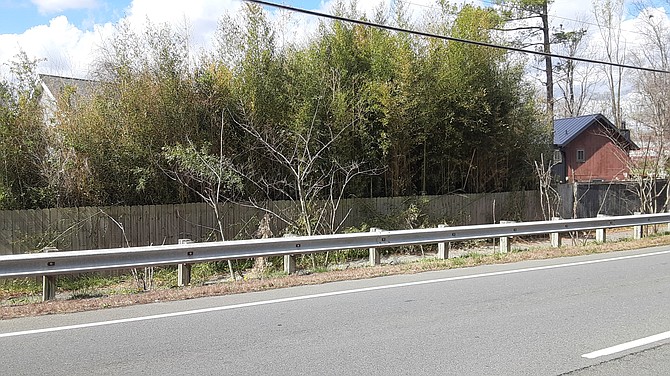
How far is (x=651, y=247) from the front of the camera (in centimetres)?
1544

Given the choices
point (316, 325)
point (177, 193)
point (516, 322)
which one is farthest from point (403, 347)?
point (177, 193)

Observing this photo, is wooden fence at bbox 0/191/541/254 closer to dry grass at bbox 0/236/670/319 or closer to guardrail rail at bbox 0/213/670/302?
guardrail rail at bbox 0/213/670/302

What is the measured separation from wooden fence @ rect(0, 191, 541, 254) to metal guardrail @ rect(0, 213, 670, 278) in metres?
3.65

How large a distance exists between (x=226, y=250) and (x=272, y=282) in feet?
3.22

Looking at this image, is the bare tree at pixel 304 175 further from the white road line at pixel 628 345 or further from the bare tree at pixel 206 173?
the white road line at pixel 628 345

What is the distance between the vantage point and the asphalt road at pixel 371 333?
5.50 meters

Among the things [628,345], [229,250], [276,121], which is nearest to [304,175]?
[276,121]

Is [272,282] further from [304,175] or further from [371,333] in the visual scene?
[304,175]

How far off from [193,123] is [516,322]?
9556 mm

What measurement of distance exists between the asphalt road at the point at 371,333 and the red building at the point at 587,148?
87.0 ft

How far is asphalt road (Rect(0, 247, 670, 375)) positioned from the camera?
550 centimetres

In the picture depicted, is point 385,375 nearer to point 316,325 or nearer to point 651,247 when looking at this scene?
point 316,325

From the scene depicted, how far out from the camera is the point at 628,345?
6160 mm

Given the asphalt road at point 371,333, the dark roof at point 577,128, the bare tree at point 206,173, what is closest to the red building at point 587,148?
the dark roof at point 577,128
